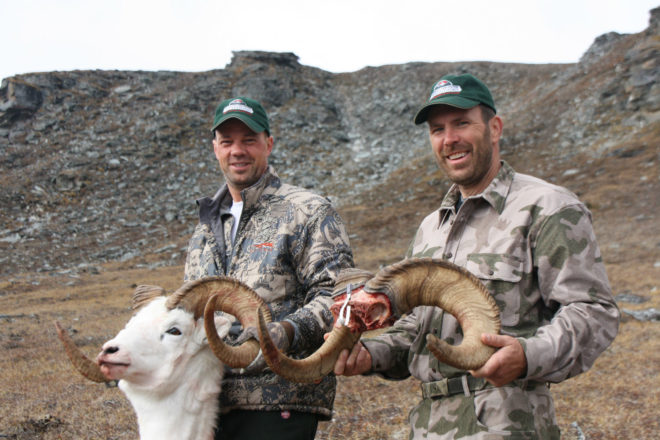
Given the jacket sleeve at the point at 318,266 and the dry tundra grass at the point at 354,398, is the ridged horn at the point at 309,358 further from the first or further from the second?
the dry tundra grass at the point at 354,398

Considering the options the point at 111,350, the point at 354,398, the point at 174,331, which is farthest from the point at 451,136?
the point at 354,398

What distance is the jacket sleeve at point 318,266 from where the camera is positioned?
3.49 m

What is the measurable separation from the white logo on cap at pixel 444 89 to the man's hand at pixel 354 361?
1632 mm

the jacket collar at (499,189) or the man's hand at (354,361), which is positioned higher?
the jacket collar at (499,189)

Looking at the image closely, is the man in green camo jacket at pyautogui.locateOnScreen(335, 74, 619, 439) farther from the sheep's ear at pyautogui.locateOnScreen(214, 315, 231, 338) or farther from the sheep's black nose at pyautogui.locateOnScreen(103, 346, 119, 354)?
the sheep's black nose at pyautogui.locateOnScreen(103, 346, 119, 354)

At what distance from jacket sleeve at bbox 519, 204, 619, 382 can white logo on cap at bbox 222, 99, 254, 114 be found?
7.80 feet

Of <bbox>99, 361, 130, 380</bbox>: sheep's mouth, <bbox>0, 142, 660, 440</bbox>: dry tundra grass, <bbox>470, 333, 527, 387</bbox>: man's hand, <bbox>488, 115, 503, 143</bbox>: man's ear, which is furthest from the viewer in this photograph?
<bbox>0, 142, 660, 440</bbox>: dry tundra grass

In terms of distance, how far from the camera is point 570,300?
263cm

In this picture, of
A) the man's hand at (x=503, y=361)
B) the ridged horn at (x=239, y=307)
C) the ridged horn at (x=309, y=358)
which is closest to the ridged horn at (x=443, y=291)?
the man's hand at (x=503, y=361)

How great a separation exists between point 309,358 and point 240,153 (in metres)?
1.91

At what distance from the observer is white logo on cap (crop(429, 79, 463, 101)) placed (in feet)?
10.4

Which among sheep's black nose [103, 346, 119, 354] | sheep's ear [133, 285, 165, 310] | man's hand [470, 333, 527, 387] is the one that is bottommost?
sheep's black nose [103, 346, 119, 354]

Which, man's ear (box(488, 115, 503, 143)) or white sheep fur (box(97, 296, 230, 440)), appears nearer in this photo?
man's ear (box(488, 115, 503, 143))

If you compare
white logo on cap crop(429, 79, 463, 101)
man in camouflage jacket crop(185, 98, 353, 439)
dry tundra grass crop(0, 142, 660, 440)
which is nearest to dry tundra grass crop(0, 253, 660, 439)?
dry tundra grass crop(0, 142, 660, 440)
